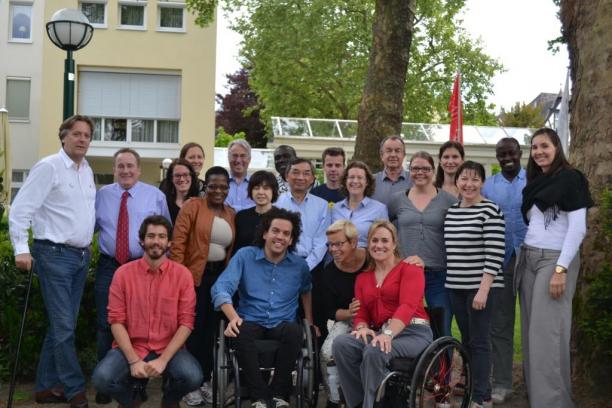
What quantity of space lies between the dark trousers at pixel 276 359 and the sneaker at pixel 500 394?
1971 millimetres

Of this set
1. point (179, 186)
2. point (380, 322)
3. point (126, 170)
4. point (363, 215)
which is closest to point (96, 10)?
point (179, 186)

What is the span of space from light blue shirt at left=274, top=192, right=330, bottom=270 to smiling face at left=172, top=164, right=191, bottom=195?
781mm

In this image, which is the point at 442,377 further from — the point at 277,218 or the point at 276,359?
the point at 277,218

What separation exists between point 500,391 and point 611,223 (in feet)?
6.06

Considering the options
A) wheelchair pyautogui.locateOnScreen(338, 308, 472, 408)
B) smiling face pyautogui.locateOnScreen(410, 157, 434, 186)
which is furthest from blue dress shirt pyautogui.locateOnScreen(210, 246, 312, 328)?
smiling face pyautogui.locateOnScreen(410, 157, 434, 186)

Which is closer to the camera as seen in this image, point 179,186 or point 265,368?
point 265,368

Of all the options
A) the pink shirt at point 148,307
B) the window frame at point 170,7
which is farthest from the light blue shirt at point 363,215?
the window frame at point 170,7

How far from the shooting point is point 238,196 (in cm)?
702

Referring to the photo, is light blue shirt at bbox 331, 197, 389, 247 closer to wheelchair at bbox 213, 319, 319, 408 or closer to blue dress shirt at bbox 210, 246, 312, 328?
blue dress shirt at bbox 210, 246, 312, 328

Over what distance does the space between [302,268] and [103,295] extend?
1.62 metres

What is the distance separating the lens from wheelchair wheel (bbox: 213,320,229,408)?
4988mm

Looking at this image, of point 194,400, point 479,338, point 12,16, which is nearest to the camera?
point 479,338

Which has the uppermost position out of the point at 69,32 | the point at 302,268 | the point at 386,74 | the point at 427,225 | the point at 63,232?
the point at 69,32

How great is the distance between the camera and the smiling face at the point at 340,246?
5.70 meters
